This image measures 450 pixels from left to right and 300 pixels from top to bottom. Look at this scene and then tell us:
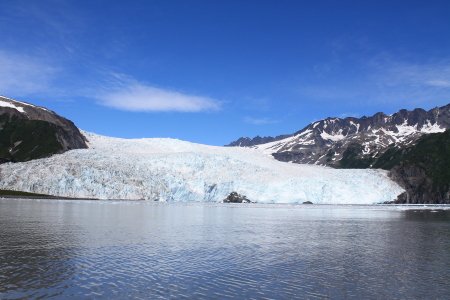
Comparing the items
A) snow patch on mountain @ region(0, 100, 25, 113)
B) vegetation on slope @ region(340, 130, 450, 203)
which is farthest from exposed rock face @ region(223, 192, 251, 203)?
snow patch on mountain @ region(0, 100, 25, 113)

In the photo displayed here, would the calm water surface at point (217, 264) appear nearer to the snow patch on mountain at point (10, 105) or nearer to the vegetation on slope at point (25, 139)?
the vegetation on slope at point (25, 139)

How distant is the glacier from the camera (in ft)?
173

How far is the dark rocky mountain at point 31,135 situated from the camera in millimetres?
73125

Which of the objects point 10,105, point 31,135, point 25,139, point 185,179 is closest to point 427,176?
point 185,179

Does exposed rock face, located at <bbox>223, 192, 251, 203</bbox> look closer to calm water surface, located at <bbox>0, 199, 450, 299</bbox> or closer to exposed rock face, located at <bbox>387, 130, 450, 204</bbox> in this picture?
exposed rock face, located at <bbox>387, 130, 450, 204</bbox>

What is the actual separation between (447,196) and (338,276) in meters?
85.4

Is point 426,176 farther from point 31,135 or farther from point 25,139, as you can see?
point 25,139

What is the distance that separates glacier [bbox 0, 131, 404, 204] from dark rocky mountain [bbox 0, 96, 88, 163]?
13917mm

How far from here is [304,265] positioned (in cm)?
1231

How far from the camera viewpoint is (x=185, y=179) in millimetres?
57812

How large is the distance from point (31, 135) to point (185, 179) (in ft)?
148

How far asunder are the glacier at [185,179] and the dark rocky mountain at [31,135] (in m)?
13.9

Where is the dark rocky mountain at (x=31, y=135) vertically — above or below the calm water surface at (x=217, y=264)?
above

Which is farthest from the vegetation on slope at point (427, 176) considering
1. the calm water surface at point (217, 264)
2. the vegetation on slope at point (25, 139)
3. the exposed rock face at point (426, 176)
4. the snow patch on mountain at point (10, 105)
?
the snow patch on mountain at point (10, 105)
